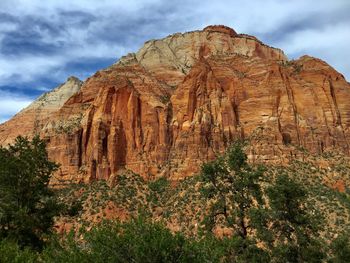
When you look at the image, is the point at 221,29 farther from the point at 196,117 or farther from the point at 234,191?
the point at 234,191

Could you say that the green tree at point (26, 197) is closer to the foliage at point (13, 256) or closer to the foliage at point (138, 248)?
the foliage at point (13, 256)

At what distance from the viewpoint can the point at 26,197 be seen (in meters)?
33.9

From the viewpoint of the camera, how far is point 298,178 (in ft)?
229

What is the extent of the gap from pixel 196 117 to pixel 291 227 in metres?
56.6

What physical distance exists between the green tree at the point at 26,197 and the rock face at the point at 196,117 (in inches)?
1896

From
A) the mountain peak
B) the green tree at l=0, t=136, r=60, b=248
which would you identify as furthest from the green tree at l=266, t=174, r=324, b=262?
the mountain peak

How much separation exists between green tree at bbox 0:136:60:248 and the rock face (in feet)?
158

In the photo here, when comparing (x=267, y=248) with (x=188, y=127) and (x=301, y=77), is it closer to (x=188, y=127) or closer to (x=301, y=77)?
(x=188, y=127)

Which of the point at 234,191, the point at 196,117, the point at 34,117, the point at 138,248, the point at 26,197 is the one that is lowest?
the point at 138,248

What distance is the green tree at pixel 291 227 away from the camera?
33.9 meters

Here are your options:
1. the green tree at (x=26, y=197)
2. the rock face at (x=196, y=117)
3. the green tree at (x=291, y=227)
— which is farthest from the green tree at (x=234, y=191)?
the rock face at (x=196, y=117)

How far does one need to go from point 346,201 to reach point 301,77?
129 feet

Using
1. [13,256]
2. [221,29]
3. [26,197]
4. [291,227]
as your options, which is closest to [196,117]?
[221,29]

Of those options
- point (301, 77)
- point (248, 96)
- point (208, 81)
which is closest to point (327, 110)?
point (301, 77)
